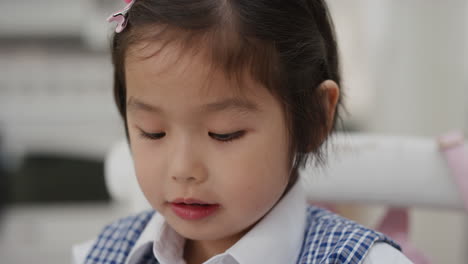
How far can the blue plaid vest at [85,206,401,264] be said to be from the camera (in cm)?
55

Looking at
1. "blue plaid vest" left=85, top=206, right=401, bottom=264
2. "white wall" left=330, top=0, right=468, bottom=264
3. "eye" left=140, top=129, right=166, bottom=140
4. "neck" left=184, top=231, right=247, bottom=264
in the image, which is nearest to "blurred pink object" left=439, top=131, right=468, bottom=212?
"blue plaid vest" left=85, top=206, right=401, bottom=264

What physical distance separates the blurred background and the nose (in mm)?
1290

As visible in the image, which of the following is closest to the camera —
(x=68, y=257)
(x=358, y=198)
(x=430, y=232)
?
(x=358, y=198)

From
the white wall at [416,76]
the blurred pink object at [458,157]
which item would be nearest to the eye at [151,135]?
the blurred pink object at [458,157]

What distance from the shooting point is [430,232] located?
1672mm

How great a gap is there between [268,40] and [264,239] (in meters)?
0.20

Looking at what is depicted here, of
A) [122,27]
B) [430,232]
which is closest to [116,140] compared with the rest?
[430,232]

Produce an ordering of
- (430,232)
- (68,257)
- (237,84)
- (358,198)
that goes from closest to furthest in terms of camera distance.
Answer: (237,84), (358,198), (430,232), (68,257)

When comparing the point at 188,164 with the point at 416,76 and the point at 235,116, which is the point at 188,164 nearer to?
the point at 235,116

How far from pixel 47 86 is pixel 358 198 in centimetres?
136

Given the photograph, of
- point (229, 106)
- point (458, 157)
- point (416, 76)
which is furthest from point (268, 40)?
point (416, 76)

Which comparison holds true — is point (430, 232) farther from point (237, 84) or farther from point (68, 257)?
point (237, 84)

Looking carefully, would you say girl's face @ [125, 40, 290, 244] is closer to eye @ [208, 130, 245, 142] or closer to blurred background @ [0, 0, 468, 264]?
eye @ [208, 130, 245, 142]

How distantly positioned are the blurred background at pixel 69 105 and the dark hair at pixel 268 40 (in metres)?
1.19
